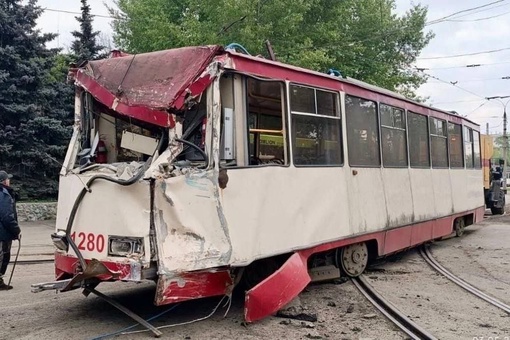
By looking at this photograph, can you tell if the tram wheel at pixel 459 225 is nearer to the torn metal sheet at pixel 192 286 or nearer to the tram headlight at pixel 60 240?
the torn metal sheet at pixel 192 286

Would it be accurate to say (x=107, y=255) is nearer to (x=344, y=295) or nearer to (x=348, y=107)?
(x=344, y=295)

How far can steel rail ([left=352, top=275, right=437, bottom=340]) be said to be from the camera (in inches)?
219

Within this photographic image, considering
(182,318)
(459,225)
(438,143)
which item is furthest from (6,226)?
(459,225)

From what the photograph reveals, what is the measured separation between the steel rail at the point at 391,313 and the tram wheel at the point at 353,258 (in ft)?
0.51

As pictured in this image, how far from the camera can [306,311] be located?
20.9ft

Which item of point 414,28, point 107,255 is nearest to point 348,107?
point 107,255

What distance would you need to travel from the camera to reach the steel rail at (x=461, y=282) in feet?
22.5

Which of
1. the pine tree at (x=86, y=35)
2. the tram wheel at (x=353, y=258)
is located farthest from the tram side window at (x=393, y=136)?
the pine tree at (x=86, y=35)

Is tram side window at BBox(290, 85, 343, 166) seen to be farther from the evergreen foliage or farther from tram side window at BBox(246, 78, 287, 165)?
the evergreen foliage

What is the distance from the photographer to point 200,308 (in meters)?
6.55

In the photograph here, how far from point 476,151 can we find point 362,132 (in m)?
7.45

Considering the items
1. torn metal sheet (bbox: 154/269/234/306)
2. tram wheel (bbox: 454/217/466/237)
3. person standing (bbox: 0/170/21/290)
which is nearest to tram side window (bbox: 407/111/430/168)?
tram wheel (bbox: 454/217/466/237)

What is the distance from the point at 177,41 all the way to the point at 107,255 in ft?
39.4

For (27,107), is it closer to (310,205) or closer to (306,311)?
(310,205)
